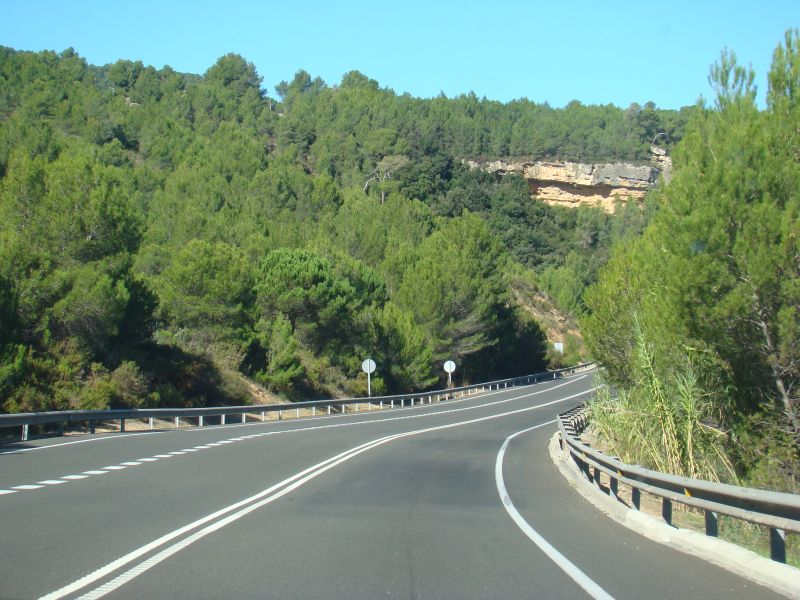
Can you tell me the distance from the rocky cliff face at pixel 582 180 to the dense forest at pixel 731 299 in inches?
→ 4713

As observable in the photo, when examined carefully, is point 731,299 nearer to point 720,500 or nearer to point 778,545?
point 720,500

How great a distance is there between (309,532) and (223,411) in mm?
25040

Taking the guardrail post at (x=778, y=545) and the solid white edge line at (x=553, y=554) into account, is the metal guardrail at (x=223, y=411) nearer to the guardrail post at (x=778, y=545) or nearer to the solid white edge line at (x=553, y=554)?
the solid white edge line at (x=553, y=554)

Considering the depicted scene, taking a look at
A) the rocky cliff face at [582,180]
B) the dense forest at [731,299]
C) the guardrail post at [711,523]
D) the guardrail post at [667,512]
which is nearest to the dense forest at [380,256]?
the dense forest at [731,299]

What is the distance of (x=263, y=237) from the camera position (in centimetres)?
5653

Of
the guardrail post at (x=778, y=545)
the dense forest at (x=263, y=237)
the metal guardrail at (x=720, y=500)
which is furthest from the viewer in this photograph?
the dense forest at (x=263, y=237)

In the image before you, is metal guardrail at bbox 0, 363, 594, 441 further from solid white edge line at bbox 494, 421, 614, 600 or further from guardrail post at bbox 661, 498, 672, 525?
guardrail post at bbox 661, 498, 672, 525

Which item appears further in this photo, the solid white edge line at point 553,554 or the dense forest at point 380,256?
the dense forest at point 380,256

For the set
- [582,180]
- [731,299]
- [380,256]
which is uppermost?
[582,180]

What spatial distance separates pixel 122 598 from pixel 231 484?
749 centimetres

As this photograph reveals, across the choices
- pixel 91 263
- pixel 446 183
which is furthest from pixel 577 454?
pixel 446 183

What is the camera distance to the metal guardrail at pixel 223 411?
73.0 ft

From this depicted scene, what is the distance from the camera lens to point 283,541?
8.73 meters

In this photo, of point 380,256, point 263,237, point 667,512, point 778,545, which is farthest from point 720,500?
point 380,256
